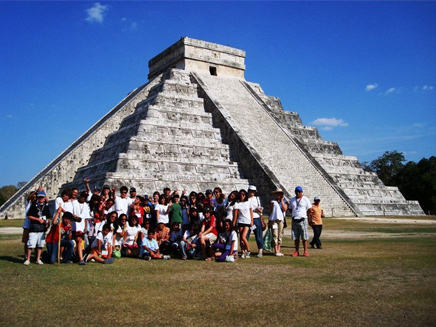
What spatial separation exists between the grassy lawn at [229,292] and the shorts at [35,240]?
383 mm

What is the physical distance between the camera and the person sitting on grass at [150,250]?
8547 mm

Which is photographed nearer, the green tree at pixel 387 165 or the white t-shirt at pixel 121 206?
the white t-shirt at pixel 121 206

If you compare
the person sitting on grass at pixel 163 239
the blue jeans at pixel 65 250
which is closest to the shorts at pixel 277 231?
the person sitting on grass at pixel 163 239

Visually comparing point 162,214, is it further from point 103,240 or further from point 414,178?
point 414,178

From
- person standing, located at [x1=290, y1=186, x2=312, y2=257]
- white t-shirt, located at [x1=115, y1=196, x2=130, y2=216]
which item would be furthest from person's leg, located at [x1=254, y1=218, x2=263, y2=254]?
white t-shirt, located at [x1=115, y1=196, x2=130, y2=216]

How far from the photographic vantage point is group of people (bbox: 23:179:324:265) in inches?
315

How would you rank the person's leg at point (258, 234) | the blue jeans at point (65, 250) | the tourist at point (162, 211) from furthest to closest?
the tourist at point (162, 211) → the person's leg at point (258, 234) → the blue jeans at point (65, 250)

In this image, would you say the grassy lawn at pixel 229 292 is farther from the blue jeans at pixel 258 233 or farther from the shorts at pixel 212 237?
the shorts at pixel 212 237

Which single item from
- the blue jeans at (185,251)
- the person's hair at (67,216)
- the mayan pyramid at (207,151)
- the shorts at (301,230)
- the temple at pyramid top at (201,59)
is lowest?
the blue jeans at (185,251)

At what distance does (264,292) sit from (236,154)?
16618 mm

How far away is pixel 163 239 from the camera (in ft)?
29.9

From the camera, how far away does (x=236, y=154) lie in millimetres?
21797

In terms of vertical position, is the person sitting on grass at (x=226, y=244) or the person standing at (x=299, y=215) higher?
the person standing at (x=299, y=215)

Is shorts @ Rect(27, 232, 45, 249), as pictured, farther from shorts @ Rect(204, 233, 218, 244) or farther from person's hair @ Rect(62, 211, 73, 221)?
shorts @ Rect(204, 233, 218, 244)
